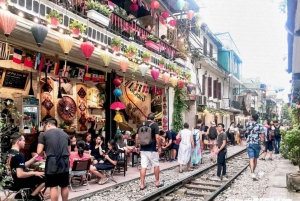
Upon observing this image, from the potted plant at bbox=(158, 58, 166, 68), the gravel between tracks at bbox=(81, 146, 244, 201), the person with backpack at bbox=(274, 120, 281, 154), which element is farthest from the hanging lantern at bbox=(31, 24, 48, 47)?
the person with backpack at bbox=(274, 120, 281, 154)

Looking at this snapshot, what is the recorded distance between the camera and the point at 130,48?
1238 cm

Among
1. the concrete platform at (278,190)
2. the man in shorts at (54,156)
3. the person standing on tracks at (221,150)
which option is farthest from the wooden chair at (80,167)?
the concrete platform at (278,190)

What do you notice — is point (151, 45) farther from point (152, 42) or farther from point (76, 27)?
point (76, 27)

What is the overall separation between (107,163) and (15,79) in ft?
14.4

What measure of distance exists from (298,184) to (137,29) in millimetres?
10177

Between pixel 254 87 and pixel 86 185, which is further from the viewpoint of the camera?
pixel 254 87

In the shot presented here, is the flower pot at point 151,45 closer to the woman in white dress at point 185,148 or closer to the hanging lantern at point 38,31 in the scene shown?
the woman in white dress at point 185,148

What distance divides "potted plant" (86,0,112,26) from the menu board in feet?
10.3

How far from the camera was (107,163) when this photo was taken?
31.6 feet

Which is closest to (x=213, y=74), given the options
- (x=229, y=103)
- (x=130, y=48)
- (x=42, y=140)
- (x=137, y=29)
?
(x=229, y=103)

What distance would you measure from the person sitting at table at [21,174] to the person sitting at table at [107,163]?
97.3 inches

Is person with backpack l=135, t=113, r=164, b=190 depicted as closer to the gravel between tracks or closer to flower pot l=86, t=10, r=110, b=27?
the gravel between tracks

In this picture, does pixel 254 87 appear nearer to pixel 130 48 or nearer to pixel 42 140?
pixel 130 48

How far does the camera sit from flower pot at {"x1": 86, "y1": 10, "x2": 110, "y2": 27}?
1102 cm
